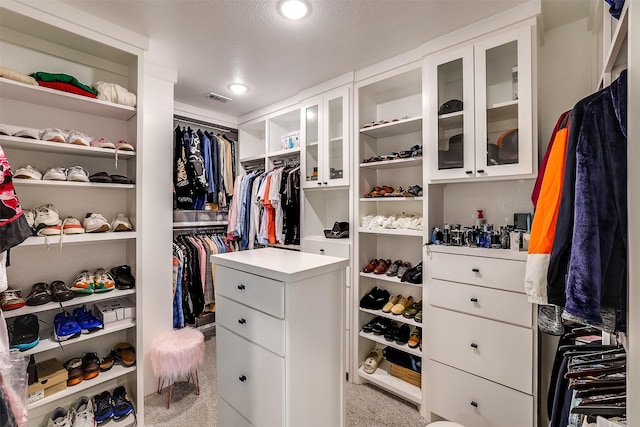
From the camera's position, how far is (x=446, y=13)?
5.48 ft

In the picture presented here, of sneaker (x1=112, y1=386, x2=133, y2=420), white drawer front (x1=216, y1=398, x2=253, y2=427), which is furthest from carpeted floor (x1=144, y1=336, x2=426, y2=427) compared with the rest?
white drawer front (x1=216, y1=398, x2=253, y2=427)

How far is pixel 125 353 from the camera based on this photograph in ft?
6.25

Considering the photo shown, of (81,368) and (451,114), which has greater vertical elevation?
(451,114)

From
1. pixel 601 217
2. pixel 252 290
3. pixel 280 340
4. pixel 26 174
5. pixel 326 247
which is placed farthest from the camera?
pixel 326 247

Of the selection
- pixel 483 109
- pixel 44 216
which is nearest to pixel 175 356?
pixel 44 216

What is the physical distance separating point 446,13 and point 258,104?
2029 millimetres

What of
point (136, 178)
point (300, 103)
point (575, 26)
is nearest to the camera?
point (575, 26)

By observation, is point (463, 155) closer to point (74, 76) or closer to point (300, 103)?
point (300, 103)

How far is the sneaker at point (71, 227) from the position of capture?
5.40 feet

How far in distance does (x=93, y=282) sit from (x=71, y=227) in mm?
364

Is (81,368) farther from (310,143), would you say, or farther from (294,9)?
(294,9)

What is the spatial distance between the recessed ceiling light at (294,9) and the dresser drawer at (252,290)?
1.43 m

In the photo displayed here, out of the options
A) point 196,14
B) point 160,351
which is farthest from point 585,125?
point 160,351

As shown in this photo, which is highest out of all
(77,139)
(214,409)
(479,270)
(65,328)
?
(77,139)
